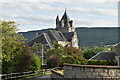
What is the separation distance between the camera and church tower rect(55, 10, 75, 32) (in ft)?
283

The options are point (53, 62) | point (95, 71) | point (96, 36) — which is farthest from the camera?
point (96, 36)

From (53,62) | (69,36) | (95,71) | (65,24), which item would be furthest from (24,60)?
(65,24)

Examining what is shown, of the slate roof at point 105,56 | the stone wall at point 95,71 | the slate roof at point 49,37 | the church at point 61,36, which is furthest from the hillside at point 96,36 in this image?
the stone wall at point 95,71

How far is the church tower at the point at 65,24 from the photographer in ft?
283

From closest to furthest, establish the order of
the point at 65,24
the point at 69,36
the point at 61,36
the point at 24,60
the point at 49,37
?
the point at 24,60 → the point at 49,37 → the point at 61,36 → the point at 69,36 → the point at 65,24

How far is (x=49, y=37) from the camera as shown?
59781 millimetres

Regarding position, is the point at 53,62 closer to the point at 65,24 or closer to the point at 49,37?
the point at 49,37

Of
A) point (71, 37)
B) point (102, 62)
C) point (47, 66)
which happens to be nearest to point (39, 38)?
point (71, 37)

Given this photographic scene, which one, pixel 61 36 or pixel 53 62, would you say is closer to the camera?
pixel 53 62

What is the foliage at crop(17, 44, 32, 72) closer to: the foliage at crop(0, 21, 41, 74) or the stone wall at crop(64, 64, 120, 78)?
the foliage at crop(0, 21, 41, 74)

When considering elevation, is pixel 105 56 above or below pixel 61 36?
below

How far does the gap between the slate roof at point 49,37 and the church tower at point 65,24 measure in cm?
1551

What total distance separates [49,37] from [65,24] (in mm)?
27781

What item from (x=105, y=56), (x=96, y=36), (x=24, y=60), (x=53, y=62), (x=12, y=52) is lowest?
(x=53, y=62)
